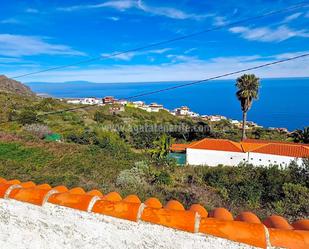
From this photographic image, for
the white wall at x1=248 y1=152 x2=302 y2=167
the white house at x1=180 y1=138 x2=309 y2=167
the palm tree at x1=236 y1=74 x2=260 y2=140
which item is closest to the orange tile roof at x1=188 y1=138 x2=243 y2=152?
the white house at x1=180 y1=138 x2=309 y2=167

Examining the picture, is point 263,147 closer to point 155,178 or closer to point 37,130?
point 155,178

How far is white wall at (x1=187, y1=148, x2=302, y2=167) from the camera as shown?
83.9 feet

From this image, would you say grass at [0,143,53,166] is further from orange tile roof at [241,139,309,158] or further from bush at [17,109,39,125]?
orange tile roof at [241,139,309,158]

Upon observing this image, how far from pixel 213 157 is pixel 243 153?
9.66 feet

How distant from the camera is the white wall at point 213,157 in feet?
88.8

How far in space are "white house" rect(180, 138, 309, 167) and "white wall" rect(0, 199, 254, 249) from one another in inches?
989

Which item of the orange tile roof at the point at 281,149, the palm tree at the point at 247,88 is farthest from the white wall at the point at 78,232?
the palm tree at the point at 247,88

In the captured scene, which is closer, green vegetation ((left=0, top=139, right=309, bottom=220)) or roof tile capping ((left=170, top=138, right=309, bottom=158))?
green vegetation ((left=0, top=139, right=309, bottom=220))

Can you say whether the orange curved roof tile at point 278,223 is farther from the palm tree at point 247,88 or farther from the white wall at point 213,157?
the palm tree at point 247,88

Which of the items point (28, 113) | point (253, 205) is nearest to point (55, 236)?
point (253, 205)

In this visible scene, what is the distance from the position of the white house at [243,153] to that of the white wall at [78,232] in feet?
82.5

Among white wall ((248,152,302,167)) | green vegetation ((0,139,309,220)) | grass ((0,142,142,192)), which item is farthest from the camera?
white wall ((248,152,302,167))

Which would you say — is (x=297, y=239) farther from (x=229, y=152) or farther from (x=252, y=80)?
(x=252, y=80)

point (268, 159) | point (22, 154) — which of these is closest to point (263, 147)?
point (268, 159)
